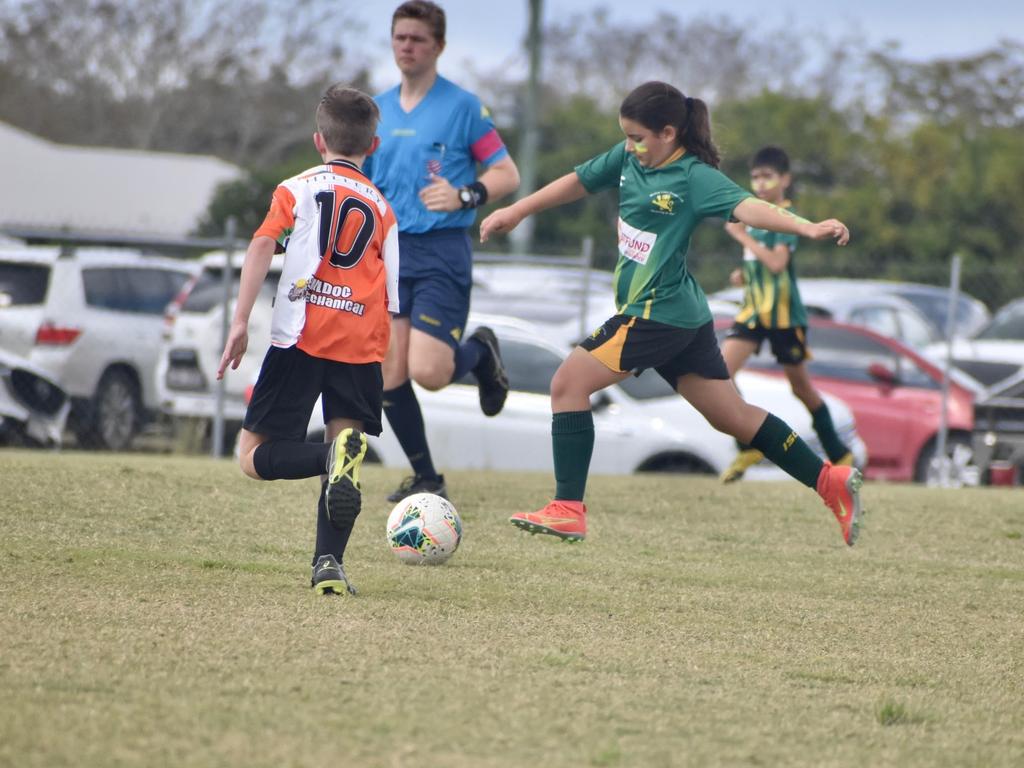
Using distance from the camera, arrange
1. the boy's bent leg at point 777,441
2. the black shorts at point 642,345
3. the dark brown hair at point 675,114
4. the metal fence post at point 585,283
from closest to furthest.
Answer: the dark brown hair at point 675,114, the black shorts at point 642,345, the boy's bent leg at point 777,441, the metal fence post at point 585,283

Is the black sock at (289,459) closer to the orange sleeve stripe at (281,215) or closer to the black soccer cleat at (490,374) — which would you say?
the orange sleeve stripe at (281,215)

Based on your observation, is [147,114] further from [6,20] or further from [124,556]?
[124,556]

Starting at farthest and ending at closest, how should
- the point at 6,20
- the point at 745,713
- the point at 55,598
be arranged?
the point at 6,20
the point at 55,598
the point at 745,713

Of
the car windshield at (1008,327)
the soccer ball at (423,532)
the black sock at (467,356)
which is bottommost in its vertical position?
the soccer ball at (423,532)

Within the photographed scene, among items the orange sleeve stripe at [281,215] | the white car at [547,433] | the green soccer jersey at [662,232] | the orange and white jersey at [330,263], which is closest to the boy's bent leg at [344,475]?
the orange and white jersey at [330,263]

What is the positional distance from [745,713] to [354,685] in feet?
3.48

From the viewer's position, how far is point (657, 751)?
3795mm

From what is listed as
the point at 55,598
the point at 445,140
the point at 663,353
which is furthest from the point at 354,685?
the point at 445,140

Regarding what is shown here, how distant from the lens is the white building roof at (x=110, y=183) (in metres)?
37.3

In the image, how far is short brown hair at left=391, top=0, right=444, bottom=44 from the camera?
7.37 metres

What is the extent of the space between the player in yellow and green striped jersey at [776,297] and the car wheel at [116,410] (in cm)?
690

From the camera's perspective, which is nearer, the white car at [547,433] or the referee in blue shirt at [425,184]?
the referee in blue shirt at [425,184]

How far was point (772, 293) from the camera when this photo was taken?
9570 millimetres

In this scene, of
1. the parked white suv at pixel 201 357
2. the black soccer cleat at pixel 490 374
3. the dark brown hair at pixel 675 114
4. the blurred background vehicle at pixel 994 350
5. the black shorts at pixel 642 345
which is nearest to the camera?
the dark brown hair at pixel 675 114
